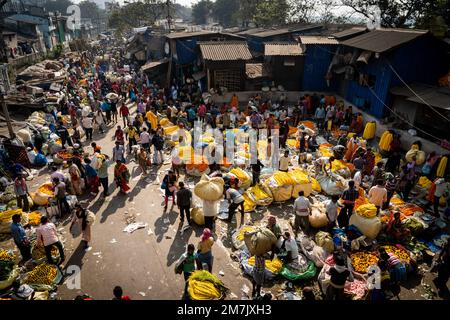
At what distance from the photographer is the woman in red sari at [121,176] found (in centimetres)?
984

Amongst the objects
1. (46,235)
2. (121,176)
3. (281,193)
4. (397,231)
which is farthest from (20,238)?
(397,231)

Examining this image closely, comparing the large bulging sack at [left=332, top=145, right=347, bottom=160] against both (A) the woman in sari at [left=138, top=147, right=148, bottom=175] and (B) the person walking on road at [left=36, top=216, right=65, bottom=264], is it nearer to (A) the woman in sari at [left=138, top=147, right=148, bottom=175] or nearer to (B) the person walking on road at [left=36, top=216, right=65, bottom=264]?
(A) the woman in sari at [left=138, top=147, right=148, bottom=175]

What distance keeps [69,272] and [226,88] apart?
15485 millimetres

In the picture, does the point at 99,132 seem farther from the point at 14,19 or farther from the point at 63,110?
the point at 14,19

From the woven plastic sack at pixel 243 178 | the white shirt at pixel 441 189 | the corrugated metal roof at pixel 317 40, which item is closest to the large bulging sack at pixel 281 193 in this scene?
the woven plastic sack at pixel 243 178

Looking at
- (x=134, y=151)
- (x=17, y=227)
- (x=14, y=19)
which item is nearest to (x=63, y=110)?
(x=134, y=151)

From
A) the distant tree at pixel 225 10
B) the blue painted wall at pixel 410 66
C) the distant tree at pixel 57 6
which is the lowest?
the blue painted wall at pixel 410 66

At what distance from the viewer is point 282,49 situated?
20.4 m

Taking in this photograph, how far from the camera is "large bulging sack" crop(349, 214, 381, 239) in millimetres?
7699

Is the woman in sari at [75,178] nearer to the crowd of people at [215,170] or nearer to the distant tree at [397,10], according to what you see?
the crowd of people at [215,170]

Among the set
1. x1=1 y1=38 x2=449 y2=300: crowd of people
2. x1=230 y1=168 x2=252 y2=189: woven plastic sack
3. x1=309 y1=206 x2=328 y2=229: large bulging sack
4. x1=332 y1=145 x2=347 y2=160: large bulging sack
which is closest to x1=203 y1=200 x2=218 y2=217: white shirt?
x1=1 y1=38 x2=449 y2=300: crowd of people

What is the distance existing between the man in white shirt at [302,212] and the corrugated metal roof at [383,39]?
9523mm

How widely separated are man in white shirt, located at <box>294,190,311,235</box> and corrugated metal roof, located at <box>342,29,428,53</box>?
9.52m

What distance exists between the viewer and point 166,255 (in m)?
7.55
